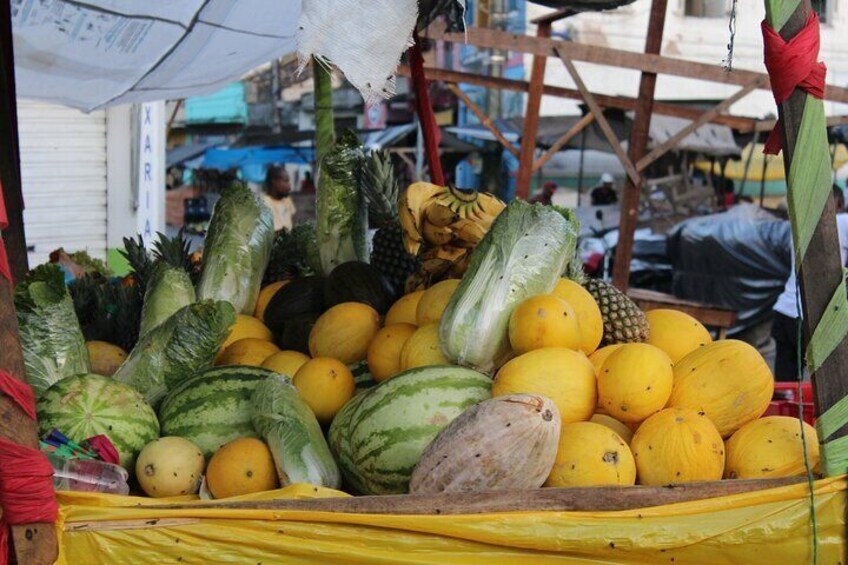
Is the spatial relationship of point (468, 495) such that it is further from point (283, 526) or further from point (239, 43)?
point (239, 43)

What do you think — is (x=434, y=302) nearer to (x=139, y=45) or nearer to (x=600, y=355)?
(x=600, y=355)

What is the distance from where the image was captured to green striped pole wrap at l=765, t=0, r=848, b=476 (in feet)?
6.91

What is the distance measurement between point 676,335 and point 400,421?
1.05 m

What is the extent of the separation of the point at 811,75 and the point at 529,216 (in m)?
1.05

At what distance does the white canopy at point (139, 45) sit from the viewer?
209 inches

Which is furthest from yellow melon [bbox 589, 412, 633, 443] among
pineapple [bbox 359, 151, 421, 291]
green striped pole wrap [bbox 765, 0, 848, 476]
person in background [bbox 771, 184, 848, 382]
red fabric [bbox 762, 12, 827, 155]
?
person in background [bbox 771, 184, 848, 382]

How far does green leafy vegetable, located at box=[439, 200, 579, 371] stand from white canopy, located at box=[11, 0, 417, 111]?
1927mm

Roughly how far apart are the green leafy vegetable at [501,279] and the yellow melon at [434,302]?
0.57 feet

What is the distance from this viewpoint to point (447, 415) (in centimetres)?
256

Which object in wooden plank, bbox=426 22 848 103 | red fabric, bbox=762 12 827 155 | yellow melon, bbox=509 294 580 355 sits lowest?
yellow melon, bbox=509 294 580 355

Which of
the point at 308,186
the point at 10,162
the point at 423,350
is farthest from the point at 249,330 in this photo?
the point at 308,186

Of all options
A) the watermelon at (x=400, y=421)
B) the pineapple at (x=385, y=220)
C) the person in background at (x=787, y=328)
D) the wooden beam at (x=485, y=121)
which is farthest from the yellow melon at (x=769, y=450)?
the wooden beam at (x=485, y=121)

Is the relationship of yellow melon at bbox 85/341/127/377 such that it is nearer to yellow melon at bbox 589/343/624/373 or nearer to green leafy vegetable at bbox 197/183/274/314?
green leafy vegetable at bbox 197/183/274/314

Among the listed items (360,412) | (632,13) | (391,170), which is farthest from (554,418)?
(632,13)
